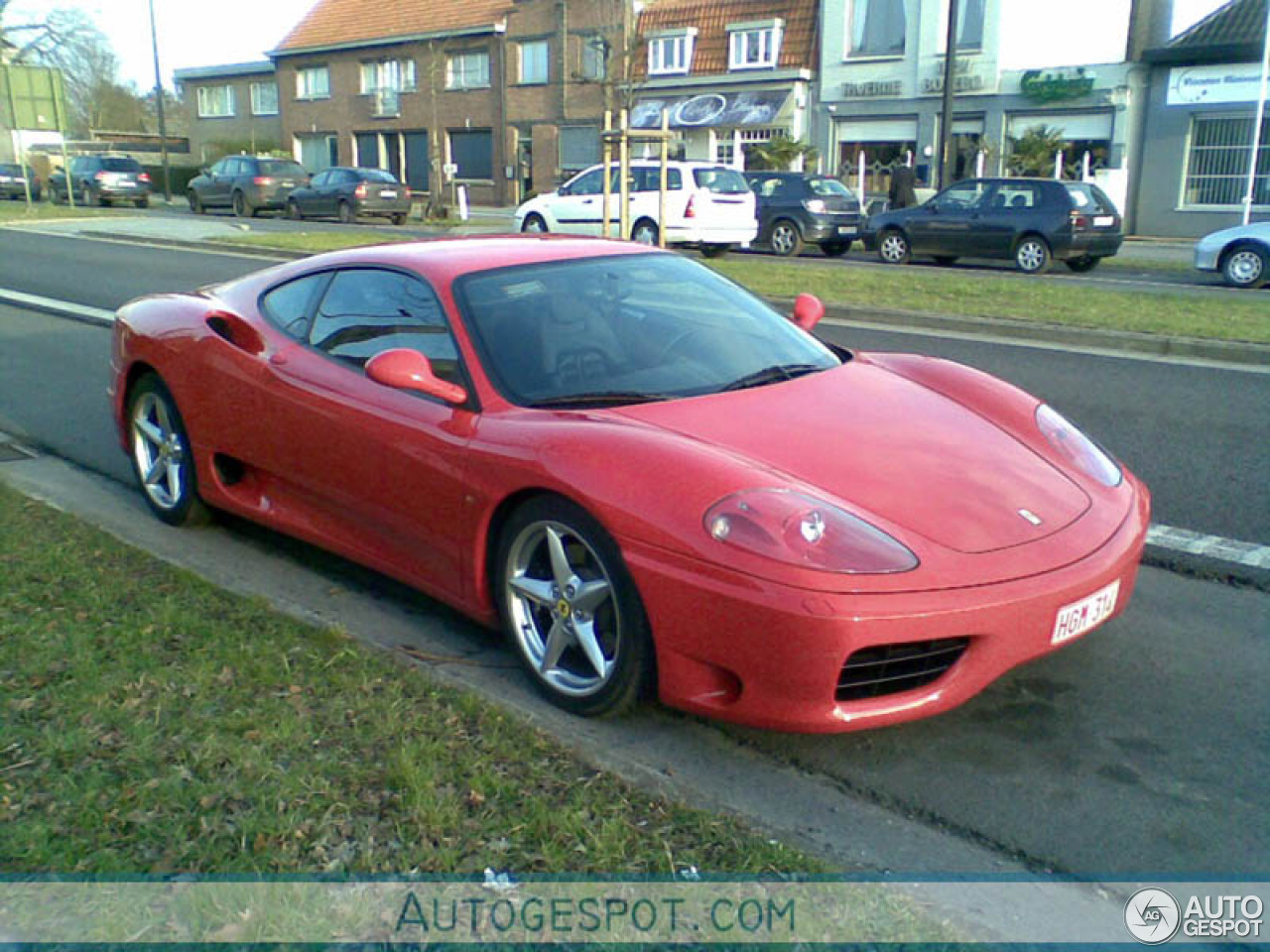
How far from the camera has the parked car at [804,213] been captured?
2297 centimetres

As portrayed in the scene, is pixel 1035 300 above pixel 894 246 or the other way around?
above

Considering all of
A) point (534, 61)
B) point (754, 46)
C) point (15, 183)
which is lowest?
point (15, 183)

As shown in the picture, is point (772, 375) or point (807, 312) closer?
point (772, 375)

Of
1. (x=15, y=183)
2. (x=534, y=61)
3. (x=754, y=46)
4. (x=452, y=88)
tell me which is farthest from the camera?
(x=452, y=88)

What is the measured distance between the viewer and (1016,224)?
2014cm

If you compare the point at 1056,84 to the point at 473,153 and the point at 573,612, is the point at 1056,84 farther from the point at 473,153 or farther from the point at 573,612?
the point at 573,612

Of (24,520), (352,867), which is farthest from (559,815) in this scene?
(24,520)

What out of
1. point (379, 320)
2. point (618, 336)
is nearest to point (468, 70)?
point (379, 320)

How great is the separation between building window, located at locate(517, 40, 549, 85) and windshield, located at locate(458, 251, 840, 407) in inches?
1584

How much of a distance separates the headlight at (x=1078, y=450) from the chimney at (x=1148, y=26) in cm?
2960

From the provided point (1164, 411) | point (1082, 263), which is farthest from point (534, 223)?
point (1164, 411)

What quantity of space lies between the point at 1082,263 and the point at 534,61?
27.5 meters

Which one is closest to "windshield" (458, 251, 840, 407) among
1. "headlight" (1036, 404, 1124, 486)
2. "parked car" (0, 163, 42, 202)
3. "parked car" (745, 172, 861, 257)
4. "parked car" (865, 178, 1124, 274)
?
"headlight" (1036, 404, 1124, 486)

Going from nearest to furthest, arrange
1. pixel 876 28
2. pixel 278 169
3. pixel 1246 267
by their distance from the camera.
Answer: pixel 1246 267 → pixel 278 169 → pixel 876 28
